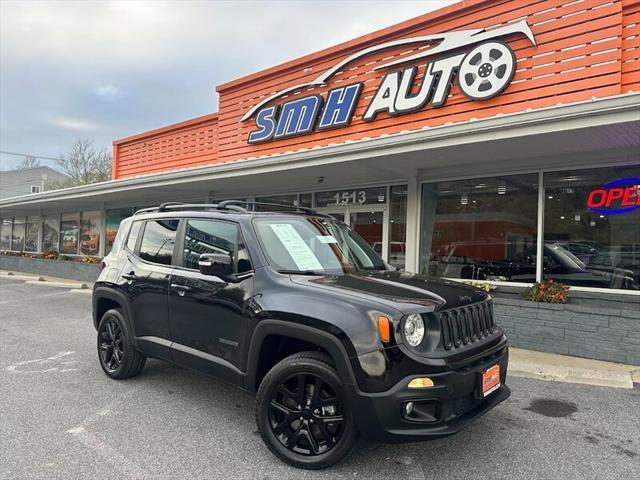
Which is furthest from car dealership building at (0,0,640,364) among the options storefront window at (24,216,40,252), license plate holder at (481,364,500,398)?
storefront window at (24,216,40,252)

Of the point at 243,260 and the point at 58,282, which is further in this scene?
the point at 58,282

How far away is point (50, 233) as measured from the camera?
20.5 m

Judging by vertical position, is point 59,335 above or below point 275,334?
below

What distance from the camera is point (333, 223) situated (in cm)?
462

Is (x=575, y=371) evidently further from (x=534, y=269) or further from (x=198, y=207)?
(x=198, y=207)

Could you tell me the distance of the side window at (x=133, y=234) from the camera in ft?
16.4

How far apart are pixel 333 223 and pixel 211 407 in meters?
2.11

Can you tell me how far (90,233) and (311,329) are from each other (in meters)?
17.3

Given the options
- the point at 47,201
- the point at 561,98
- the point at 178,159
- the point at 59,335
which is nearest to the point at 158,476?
the point at 59,335

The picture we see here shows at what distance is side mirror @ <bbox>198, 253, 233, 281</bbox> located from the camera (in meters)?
3.61

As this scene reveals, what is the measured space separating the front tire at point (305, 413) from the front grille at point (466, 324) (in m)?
0.81

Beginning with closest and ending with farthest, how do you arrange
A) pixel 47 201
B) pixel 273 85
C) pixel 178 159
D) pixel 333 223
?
pixel 333 223 → pixel 273 85 → pixel 178 159 → pixel 47 201

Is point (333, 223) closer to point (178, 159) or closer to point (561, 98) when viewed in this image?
point (561, 98)

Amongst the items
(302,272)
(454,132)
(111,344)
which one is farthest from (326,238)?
(454,132)
